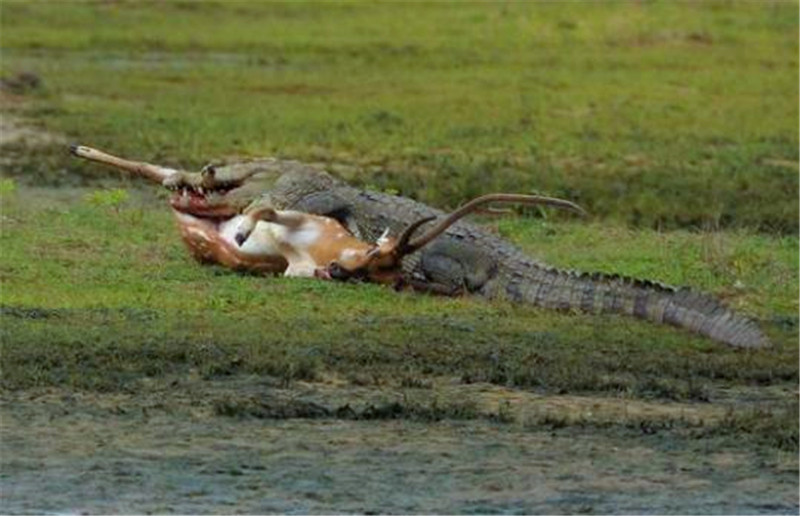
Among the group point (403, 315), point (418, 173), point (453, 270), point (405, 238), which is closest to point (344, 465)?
point (403, 315)

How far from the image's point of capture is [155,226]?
518 inches

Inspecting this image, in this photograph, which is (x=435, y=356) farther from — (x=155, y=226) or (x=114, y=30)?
(x=114, y=30)

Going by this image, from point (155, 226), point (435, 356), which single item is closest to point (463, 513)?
point (435, 356)

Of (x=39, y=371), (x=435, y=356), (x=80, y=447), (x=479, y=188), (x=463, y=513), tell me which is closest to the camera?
(x=463, y=513)

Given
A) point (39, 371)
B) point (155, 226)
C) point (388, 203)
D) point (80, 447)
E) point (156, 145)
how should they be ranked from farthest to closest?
1. point (156, 145)
2. point (155, 226)
3. point (388, 203)
4. point (39, 371)
5. point (80, 447)

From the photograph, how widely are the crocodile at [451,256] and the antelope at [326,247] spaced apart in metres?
0.12

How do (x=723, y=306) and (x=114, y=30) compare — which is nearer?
(x=723, y=306)

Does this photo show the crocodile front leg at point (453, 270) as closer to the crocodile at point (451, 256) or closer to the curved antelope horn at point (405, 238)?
the crocodile at point (451, 256)

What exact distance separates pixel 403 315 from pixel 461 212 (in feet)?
1.87

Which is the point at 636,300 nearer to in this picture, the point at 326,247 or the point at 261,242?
the point at 326,247

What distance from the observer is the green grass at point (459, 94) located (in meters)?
16.0

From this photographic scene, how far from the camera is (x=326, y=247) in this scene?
1146 cm

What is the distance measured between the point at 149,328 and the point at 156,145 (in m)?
7.29

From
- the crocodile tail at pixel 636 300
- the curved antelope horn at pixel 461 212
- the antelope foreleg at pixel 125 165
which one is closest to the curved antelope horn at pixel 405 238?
the curved antelope horn at pixel 461 212
